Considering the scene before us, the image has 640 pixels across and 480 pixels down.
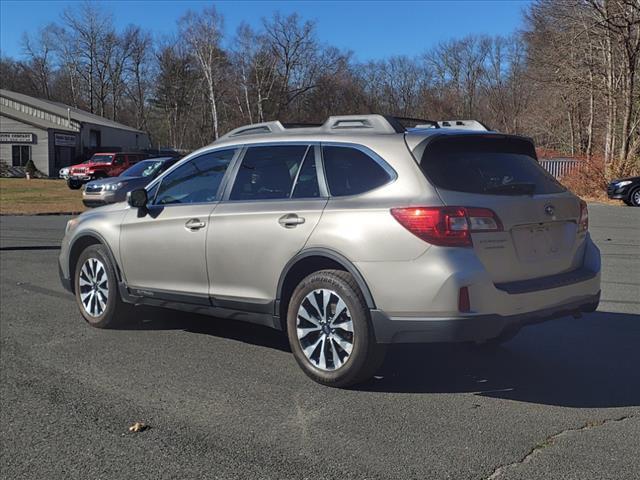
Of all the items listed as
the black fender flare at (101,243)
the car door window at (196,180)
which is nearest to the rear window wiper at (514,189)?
the car door window at (196,180)

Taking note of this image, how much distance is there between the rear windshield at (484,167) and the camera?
4.34m

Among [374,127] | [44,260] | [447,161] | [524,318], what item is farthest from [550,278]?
[44,260]

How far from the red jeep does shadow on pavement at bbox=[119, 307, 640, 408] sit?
92.8 feet

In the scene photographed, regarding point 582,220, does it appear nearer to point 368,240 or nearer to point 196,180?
point 368,240

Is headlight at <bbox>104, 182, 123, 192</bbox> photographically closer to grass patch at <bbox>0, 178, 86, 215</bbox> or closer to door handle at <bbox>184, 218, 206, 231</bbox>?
grass patch at <bbox>0, 178, 86, 215</bbox>

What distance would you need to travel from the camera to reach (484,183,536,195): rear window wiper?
4.39 meters

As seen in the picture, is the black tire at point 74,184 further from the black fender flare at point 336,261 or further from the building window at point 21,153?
the black fender flare at point 336,261

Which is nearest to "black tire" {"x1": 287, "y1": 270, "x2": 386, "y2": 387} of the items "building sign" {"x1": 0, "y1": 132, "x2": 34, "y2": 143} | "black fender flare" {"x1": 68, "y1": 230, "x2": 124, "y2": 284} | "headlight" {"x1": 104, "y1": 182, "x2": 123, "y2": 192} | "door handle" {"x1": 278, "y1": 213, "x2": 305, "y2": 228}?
"door handle" {"x1": 278, "y1": 213, "x2": 305, "y2": 228}

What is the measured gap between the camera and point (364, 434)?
3.81 metres

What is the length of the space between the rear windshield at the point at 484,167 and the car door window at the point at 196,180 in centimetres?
190

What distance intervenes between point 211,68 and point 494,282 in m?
56.4

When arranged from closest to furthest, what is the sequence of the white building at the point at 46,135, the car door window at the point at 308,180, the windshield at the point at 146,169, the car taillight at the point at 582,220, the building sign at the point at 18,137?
the car door window at the point at 308,180 → the car taillight at the point at 582,220 → the windshield at the point at 146,169 → the building sign at the point at 18,137 → the white building at the point at 46,135

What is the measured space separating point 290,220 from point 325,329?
827mm

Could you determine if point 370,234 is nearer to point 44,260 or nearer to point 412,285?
point 412,285
